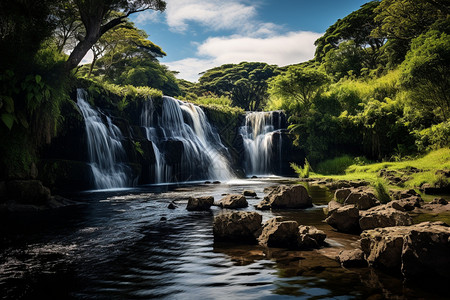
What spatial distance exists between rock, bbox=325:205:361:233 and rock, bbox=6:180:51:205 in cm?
1020

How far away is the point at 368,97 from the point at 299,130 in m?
7.45

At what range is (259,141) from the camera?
107 feet

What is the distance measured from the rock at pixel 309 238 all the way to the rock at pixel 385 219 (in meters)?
1.13

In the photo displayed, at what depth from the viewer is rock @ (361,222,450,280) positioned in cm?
364

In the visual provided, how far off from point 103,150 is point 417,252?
17.9m

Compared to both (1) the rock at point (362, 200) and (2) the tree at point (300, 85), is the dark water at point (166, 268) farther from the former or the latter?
(2) the tree at point (300, 85)

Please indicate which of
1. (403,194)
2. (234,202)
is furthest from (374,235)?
(403,194)

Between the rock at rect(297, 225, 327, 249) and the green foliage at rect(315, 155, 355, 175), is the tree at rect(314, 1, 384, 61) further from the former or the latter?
the rock at rect(297, 225, 327, 249)

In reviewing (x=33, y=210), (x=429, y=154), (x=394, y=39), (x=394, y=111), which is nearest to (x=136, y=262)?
(x=33, y=210)

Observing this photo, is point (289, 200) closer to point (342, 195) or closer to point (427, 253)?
point (342, 195)

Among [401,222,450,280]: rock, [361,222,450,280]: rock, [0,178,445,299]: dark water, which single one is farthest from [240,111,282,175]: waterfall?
[401,222,450,280]: rock

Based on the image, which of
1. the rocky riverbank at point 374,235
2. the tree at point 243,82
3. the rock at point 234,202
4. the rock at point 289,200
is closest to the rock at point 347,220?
the rocky riverbank at point 374,235

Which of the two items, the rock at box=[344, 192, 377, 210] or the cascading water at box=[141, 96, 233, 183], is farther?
the cascading water at box=[141, 96, 233, 183]

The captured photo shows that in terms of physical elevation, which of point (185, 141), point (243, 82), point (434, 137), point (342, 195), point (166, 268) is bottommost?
point (166, 268)
